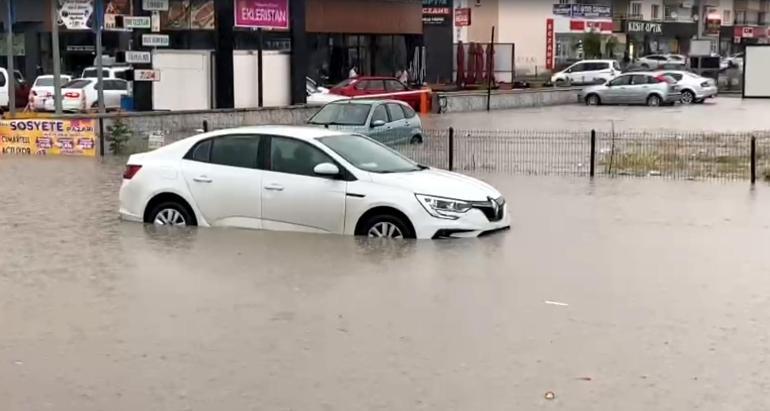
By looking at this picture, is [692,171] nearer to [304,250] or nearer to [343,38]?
[304,250]

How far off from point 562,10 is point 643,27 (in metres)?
15.0

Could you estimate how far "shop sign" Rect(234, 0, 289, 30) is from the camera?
33.9 metres

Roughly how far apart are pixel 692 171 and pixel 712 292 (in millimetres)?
11566

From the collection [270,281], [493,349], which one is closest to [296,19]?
[270,281]

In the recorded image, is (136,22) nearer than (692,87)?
Yes

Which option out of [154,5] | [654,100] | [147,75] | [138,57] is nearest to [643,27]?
[654,100]

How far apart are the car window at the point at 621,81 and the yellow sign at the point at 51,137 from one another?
28.0 metres

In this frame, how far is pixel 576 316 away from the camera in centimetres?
896

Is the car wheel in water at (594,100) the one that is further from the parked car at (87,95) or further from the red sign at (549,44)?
the red sign at (549,44)

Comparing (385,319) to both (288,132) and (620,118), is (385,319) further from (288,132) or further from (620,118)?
(620,118)

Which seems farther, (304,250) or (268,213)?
(268,213)

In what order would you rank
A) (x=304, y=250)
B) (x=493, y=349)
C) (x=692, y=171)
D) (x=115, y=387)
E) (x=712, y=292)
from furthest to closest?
1. (x=692, y=171)
2. (x=304, y=250)
3. (x=712, y=292)
4. (x=493, y=349)
5. (x=115, y=387)

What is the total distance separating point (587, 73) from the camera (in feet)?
193

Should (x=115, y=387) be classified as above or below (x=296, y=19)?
below
